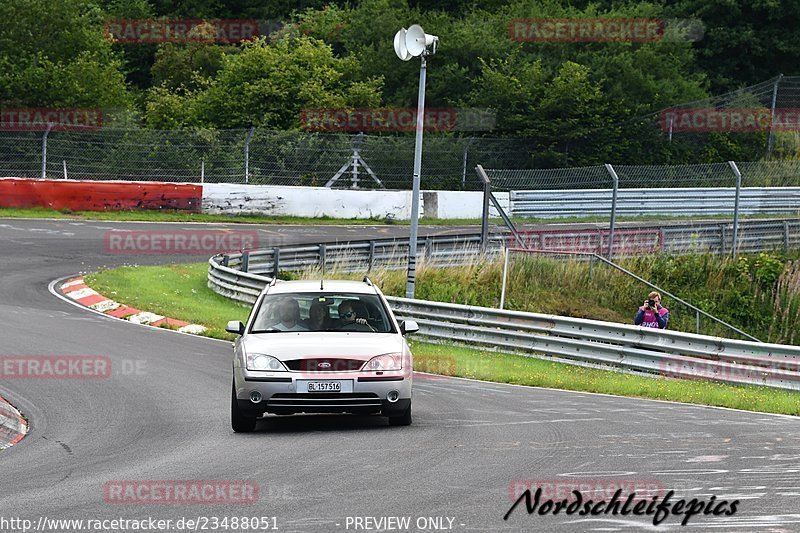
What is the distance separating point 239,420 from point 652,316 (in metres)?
10.1

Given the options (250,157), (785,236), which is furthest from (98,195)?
(785,236)

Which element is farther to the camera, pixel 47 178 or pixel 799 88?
pixel 799 88

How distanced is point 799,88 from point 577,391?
34.2 meters

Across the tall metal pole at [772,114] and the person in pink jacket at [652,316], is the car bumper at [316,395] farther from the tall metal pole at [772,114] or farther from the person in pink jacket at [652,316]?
the tall metal pole at [772,114]

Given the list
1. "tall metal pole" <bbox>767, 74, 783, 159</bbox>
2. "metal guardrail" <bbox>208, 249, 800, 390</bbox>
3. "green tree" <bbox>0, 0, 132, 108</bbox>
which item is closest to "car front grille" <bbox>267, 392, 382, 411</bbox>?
"metal guardrail" <bbox>208, 249, 800, 390</bbox>

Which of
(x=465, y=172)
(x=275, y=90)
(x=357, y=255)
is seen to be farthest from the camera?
(x=275, y=90)

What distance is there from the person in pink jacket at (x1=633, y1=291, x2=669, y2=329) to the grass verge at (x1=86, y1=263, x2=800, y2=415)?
156 centimetres

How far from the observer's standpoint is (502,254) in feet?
88.2

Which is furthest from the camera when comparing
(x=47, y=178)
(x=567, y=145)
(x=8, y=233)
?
(x=567, y=145)

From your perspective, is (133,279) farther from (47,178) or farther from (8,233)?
(47,178)

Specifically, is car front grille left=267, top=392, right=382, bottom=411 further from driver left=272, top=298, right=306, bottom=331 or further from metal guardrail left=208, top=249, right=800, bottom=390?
metal guardrail left=208, top=249, right=800, bottom=390

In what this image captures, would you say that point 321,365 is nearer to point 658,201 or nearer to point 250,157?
point 250,157

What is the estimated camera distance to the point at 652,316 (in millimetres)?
20016

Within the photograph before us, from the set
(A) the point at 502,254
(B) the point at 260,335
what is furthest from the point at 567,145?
(B) the point at 260,335
